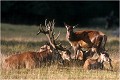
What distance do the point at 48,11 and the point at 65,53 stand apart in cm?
2500

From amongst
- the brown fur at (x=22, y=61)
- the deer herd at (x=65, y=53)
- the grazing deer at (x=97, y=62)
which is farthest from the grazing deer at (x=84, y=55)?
the brown fur at (x=22, y=61)

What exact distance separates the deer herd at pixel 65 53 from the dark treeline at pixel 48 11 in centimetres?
2371

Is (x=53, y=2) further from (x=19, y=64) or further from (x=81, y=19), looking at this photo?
(x=19, y=64)

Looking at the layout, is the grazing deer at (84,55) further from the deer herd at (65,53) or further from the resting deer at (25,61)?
the resting deer at (25,61)

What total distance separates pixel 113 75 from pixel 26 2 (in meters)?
26.8

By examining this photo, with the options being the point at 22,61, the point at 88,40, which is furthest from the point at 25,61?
the point at 88,40

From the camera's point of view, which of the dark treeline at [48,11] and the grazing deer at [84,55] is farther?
the dark treeline at [48,11]

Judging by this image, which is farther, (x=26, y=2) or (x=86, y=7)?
Answer: (x=86, y=7)

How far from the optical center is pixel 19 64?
44.1ft

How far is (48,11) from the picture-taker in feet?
129

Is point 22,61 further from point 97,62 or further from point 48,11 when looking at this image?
point 48,11

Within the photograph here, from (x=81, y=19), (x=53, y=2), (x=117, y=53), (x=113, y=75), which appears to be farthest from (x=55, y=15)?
(x=113, y=75)

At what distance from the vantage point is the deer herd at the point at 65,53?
13477mm

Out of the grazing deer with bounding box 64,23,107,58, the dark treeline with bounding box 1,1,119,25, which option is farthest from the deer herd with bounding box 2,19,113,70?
the dark treeline with bounding box 1,1,119,25
